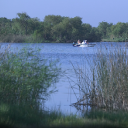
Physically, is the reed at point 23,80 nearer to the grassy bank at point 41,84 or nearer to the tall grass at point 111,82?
the grassy bank at point 41,84

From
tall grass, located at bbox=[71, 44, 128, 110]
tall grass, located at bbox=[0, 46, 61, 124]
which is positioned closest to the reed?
tall grass, located at bbox=[0, 46, 61, 124]

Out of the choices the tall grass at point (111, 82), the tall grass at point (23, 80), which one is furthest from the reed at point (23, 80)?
the tall grass at point (111, 82)

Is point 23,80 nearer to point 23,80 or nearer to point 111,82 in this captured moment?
point 23,80

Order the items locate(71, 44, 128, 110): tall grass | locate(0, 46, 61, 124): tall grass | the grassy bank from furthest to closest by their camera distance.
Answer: locate(71, 44, 128, 110): tall grass < locate(0, 46, 61, 124): tall grass < the grassy bank

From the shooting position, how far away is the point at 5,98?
231 inches

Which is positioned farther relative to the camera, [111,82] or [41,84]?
[111,82]

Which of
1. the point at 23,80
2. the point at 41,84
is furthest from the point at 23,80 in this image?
the point at 41,84

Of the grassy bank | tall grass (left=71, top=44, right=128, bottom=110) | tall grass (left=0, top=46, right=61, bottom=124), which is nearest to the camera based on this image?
the grassy bank

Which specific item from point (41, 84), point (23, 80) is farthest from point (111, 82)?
point (23, 80)

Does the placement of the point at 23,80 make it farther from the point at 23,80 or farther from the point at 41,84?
the point at 41,84

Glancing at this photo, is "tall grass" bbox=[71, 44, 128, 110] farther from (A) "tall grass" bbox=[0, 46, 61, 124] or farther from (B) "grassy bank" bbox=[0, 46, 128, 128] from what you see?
(A) "tall grass" bbox=[0, 46, 61, 124]

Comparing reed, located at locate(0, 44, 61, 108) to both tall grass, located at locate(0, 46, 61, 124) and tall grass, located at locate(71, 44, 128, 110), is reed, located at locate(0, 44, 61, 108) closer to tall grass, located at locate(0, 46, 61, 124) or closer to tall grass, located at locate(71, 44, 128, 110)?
tall grass, located at locate(0, 46, 61, 124)

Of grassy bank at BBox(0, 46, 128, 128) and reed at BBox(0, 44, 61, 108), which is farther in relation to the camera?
reed at BBox(0, 44, 61, 108)

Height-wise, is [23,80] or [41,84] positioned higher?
[23,80]
